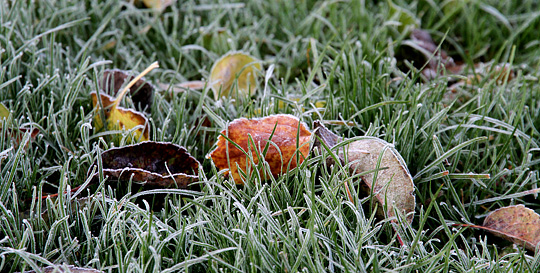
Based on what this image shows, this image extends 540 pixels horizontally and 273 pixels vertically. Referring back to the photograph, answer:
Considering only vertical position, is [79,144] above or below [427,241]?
above

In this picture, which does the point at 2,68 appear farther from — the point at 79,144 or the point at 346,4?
the point at 346,4

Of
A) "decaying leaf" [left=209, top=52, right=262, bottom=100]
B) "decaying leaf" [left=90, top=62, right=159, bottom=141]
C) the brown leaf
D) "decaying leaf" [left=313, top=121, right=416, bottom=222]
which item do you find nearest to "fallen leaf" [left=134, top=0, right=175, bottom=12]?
"decaying leaf" [left=209, top=52, right=262, bottom=100]

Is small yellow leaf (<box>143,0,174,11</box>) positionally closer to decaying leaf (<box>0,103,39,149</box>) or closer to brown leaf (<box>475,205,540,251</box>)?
decaying leaf (<box>0,103,39,149</box>)

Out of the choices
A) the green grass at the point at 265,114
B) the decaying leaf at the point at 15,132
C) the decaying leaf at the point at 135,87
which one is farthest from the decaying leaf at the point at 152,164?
the decaying leaf at the point at 135,87

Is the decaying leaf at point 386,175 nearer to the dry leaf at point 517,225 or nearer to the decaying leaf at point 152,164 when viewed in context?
the dry leaf at point 517,225

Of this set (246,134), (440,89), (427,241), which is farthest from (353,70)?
(427,241)
